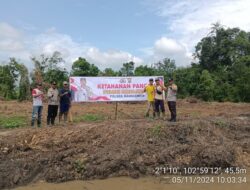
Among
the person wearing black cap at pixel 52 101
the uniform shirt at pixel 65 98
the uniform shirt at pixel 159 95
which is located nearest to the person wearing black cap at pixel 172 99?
the uniform shirt at pixel 159 95

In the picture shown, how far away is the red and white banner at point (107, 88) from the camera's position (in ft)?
43.0

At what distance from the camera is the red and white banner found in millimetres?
13100

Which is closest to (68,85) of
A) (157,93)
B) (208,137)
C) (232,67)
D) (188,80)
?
(157,93)

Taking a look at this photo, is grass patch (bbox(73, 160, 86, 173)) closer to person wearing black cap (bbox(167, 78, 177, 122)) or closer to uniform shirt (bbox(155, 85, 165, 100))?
person wearing black cap (bbox(167, 78, 177, 122))

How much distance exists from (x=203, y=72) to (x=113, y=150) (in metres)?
24.8

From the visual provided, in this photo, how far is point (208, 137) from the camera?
1030 cm

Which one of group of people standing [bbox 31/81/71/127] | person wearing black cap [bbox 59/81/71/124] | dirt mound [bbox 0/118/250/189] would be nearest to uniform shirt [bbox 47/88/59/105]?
group of people standing [bbox 31/81/71/127]

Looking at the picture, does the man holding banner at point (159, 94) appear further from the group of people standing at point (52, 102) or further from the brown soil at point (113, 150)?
the group of people standing at point (52, 102)

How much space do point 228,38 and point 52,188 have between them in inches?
1200
